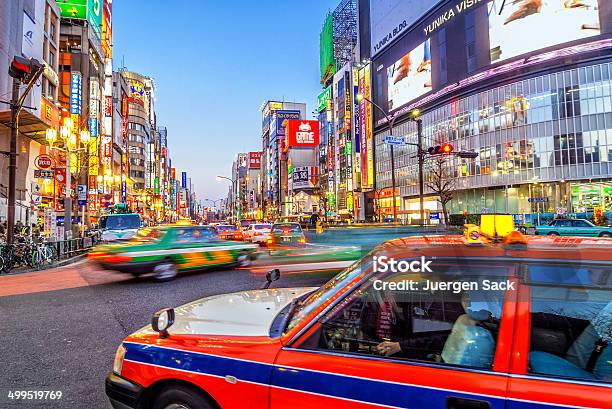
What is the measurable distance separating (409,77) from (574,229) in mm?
51557

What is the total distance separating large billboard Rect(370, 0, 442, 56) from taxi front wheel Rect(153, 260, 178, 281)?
221ft

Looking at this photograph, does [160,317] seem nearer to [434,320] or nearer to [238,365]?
[238,365]

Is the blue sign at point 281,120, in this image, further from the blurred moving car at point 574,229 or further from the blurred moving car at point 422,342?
the blurred moving car at point 422,342

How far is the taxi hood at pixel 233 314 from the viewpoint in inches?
109

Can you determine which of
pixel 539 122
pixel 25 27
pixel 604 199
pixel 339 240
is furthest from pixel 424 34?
pixel 339 240

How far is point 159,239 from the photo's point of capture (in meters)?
11.5

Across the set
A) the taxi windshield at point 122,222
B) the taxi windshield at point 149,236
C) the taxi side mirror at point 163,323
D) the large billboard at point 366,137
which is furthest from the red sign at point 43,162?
the large billboard at point 366,137

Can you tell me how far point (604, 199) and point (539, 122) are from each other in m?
11.3

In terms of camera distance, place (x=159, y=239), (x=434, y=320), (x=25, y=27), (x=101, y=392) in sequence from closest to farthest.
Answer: (x=434, y=320), (x=101, y=392), (x=159, y=239), (x=25, y=27)

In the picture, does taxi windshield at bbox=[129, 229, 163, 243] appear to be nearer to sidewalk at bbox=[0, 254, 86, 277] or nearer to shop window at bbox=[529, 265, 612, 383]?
sidewalk at bbox=[0, 254, 86, 277]

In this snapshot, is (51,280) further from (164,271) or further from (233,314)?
(233,314)

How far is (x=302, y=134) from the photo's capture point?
124m

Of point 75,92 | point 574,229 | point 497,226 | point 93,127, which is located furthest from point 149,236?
point 93,127

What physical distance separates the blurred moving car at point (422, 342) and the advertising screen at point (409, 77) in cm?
6818
